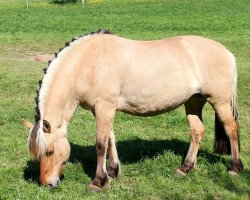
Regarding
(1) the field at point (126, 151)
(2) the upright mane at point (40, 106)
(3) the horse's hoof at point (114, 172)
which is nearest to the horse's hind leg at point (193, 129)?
(1) the field at point (126, 151)

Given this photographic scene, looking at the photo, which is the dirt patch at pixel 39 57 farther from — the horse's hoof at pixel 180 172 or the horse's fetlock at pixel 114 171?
→ the horse's hoof at pixel 180 172

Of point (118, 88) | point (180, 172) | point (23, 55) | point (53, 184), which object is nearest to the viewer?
point (53, 184)

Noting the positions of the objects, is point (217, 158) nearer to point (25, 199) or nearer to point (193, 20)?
point (25, 199)

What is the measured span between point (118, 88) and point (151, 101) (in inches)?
22.9

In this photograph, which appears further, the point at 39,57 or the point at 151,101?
the point at 39,57

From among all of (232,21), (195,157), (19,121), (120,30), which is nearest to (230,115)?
(195,157)

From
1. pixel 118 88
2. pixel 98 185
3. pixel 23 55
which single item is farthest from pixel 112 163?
pixel 23 55

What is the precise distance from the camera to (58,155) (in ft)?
18.6

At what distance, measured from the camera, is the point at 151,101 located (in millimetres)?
6113

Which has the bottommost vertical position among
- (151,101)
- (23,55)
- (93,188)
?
(23,55)

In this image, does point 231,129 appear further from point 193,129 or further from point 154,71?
point 154,71

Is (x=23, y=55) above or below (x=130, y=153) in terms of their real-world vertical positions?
below

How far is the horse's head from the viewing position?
536 cm

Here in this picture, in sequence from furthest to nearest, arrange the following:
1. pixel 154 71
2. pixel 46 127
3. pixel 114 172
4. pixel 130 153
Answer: pixel 130 153, pixel 114 172, pixel 154 71, pixel 46 127
